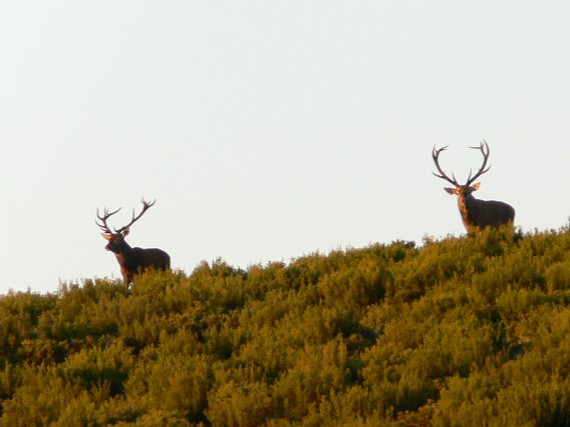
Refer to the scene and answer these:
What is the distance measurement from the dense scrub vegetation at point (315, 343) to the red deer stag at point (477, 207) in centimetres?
624

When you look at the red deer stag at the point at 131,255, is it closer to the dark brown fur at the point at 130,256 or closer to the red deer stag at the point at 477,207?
the dark brown fur at the point at 130,256

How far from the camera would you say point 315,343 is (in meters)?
11.3

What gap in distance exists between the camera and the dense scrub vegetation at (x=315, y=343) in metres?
9.62

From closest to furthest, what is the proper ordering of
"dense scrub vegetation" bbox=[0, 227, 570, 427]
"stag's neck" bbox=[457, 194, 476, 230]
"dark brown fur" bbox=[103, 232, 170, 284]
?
"dense scrub vegetation" bbox=[0, 227, 570, 427], "stag's neck" bbox=[457, 194, 476, 230], "dark brown fur" bbox=[103, 232, 170, 284]

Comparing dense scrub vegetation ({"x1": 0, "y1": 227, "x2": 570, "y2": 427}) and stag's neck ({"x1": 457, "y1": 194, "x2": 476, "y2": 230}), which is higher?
stag's neck ({"x1": 457, "y1": 194, "x2": 476, "y2": 230})

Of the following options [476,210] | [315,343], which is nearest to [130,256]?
[476,210]

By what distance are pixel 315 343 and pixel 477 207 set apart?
10.5 meters

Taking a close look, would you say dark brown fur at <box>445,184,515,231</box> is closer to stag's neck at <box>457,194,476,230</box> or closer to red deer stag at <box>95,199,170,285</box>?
stag's neck at <box>457,194,476,230</box>

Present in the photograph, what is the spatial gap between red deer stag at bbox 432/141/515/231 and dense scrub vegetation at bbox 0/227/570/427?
6.24m

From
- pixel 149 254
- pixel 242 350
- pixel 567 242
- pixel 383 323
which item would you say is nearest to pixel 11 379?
pixel 242 350

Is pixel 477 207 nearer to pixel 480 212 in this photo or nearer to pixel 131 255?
pixel 480 212

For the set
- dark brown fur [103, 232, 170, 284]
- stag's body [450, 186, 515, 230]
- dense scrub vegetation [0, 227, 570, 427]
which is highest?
dark brown fur [103, 232, 170, 284]

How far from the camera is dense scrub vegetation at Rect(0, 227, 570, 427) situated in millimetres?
9617

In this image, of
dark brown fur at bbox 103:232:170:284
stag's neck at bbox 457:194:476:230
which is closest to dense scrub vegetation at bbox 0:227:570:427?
stag's neck at bbox 457:194:476:230
